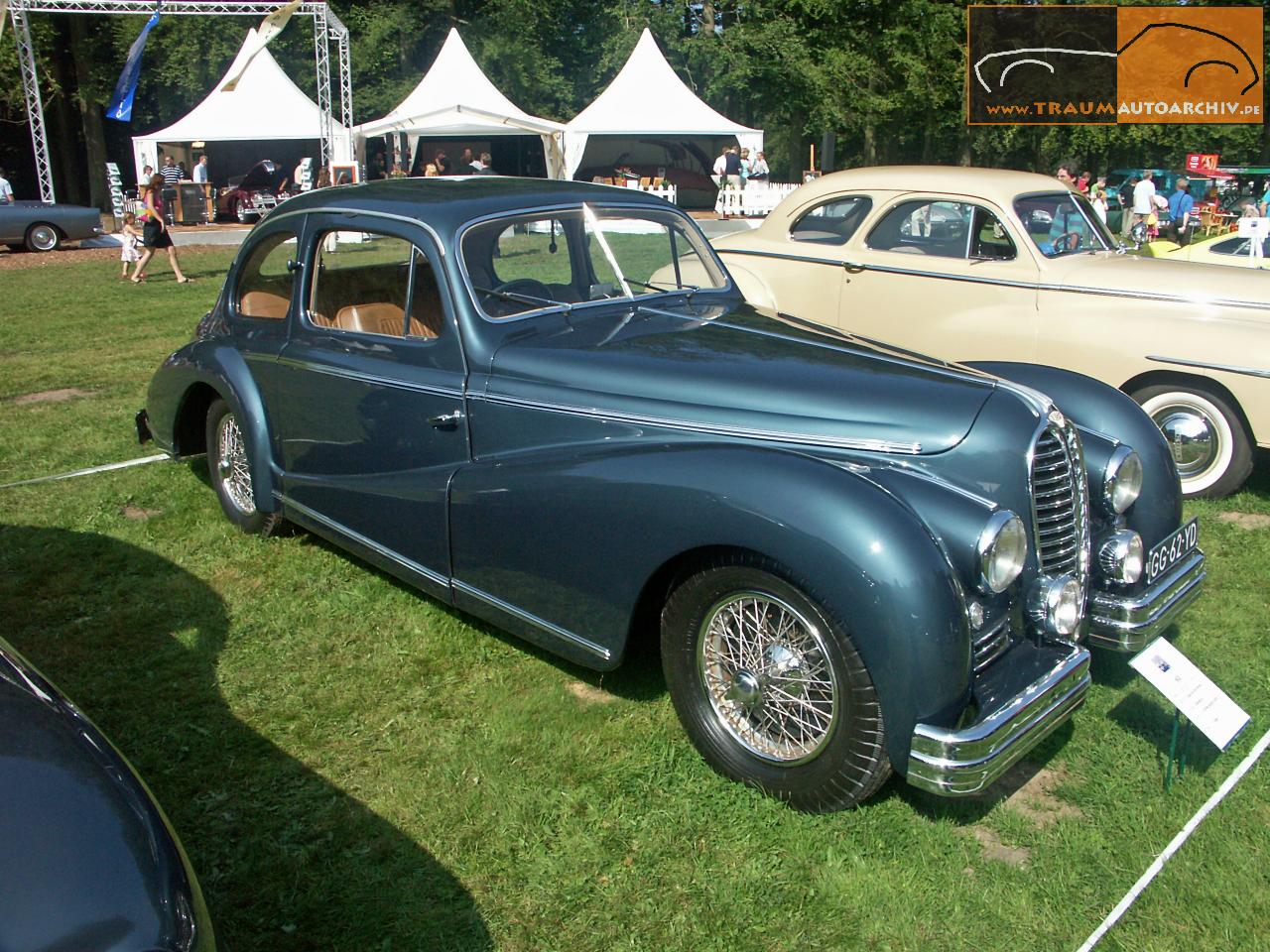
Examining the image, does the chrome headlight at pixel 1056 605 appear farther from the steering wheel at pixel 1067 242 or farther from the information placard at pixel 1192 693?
the steering wheel at pixel 1067 242

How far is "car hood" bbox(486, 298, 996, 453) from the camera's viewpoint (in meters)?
3.27

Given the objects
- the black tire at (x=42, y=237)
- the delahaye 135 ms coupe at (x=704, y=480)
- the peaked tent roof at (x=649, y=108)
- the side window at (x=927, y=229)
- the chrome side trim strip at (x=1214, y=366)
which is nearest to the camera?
the delahaye 135 ms coupe at (x=704, y=480)

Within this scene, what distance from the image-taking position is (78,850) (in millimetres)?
1889

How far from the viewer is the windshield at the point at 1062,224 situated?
690 centimetres

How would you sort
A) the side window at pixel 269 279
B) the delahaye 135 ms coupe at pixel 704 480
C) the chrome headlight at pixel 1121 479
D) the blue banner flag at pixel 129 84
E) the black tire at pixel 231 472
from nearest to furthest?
the delahaye 135 ms coupe at pixel 704 480, the chrome headlight at pixel 1121 479, the side window at pixel 269 279, the black tire at pixel 231 472, the blue banner flag at pixel 129 84

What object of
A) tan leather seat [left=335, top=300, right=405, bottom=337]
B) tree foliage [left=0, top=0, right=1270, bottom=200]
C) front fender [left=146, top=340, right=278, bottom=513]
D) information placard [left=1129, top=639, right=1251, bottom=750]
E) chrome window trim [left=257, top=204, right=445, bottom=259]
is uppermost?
tree foliage [left=0, top=0, right=1270, bottom=200]

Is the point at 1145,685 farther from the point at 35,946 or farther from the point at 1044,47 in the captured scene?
the point at 1044,47

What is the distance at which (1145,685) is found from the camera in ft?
13.0

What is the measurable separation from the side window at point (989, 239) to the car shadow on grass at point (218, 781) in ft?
16.9

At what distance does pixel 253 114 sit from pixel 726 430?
2551cm

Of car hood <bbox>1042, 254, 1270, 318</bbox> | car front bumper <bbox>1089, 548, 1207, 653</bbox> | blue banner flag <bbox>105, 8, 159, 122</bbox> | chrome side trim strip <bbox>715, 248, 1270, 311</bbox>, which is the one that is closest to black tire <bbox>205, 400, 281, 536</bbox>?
car front bumper <bbox>1089, 548, 1207, 653</bbox>

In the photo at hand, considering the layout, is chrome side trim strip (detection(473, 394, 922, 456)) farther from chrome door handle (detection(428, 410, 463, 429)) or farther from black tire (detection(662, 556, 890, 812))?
black tire (detection(662, 556, 890, 812))

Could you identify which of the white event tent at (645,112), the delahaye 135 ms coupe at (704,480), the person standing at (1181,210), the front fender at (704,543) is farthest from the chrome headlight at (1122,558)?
the white event tent at (645,112)

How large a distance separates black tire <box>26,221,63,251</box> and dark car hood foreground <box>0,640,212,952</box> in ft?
67.3
